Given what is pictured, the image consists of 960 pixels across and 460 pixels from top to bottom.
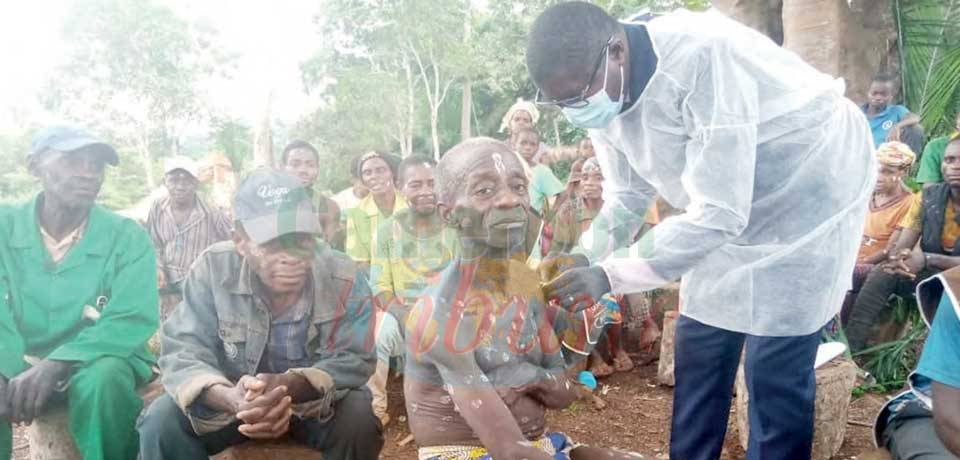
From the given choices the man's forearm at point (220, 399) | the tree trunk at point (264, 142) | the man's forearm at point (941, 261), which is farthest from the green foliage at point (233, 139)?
the man's forearm at point (941, 261)

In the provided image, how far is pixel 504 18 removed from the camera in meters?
13.5

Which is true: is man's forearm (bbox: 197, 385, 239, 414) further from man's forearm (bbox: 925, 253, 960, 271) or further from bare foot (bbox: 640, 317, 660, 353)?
man's forearm (bbox: 925, 253, 960, 271)

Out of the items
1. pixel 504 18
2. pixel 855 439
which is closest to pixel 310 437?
pixel 855 439

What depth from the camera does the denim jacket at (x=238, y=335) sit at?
2146 millimetres

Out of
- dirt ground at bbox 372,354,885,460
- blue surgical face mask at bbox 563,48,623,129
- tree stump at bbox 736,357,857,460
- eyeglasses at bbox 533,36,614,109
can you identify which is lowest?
dirt ground at bbox 372,354,885,460

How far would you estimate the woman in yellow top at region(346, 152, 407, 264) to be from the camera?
4.25 m

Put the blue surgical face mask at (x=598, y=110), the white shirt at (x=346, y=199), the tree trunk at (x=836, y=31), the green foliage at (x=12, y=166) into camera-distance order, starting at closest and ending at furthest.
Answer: the blue surgical face mask at (x=598, y=110), the green foliage at (x=12, y=166), the white shirt at (x=346, y=199), the tree trunk at (x=836, y=31)

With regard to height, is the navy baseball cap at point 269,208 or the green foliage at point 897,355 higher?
the navy baseball cap at point 269,208

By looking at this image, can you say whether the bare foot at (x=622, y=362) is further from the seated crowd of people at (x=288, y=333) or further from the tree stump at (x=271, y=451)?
the tree stump at (x=271, y=451)

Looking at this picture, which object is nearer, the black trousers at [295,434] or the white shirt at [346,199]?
the black trousers at [295,434]

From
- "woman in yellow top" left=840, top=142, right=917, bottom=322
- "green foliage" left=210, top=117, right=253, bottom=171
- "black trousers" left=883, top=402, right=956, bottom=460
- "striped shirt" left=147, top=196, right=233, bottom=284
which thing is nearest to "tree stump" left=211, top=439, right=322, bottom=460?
"black trousers" left=883, top=402, right=956, bottom=460

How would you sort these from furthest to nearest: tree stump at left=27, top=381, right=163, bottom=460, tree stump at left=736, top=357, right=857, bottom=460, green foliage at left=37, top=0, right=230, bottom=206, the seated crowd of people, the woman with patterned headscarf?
1. green foliage at left=37, top=0, right=230, bottom=206
2. the woman with patterned headscarf
3. tree stump at left=736, top=357, right=857, bottom=460
4. tree stump at left=27, top=381, right=163, bottom=460
5. the seated crowd of people

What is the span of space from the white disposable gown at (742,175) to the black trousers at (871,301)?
2274 millimetres

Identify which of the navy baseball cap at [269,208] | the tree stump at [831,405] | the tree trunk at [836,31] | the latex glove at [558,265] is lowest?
the tree stump at [831,405]
